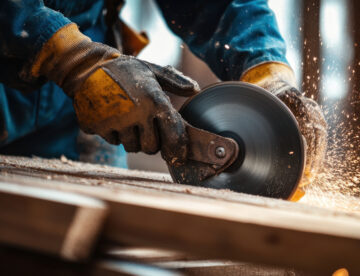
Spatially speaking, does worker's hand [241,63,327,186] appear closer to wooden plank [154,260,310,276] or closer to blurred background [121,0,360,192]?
wooden plank [154,260,310,276]

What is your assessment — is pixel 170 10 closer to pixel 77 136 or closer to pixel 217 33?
pixel 217 33

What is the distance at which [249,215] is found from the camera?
0.58m

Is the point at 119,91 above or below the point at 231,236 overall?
below

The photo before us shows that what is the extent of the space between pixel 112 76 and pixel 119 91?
64 millimetres

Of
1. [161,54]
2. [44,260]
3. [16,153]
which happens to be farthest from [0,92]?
[161,54]

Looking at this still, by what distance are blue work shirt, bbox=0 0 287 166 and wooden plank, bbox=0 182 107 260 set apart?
108cm

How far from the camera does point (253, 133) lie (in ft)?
4.78

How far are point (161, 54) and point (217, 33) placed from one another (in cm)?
207

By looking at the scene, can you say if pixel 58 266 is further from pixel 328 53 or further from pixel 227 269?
pixel 328 53

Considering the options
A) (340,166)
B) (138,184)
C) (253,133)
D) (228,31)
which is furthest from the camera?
Result: (228,31)

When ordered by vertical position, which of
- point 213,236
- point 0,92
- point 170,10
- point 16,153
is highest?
point 213,236

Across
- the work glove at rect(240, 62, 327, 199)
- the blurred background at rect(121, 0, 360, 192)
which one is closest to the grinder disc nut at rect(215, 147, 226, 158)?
the work glove at rect(240, 62, 327, 199)

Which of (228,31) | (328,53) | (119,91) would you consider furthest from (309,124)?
(328,53)

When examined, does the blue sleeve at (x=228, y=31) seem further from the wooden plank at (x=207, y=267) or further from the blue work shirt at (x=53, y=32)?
the wooden plank at (x=207, y=267)
